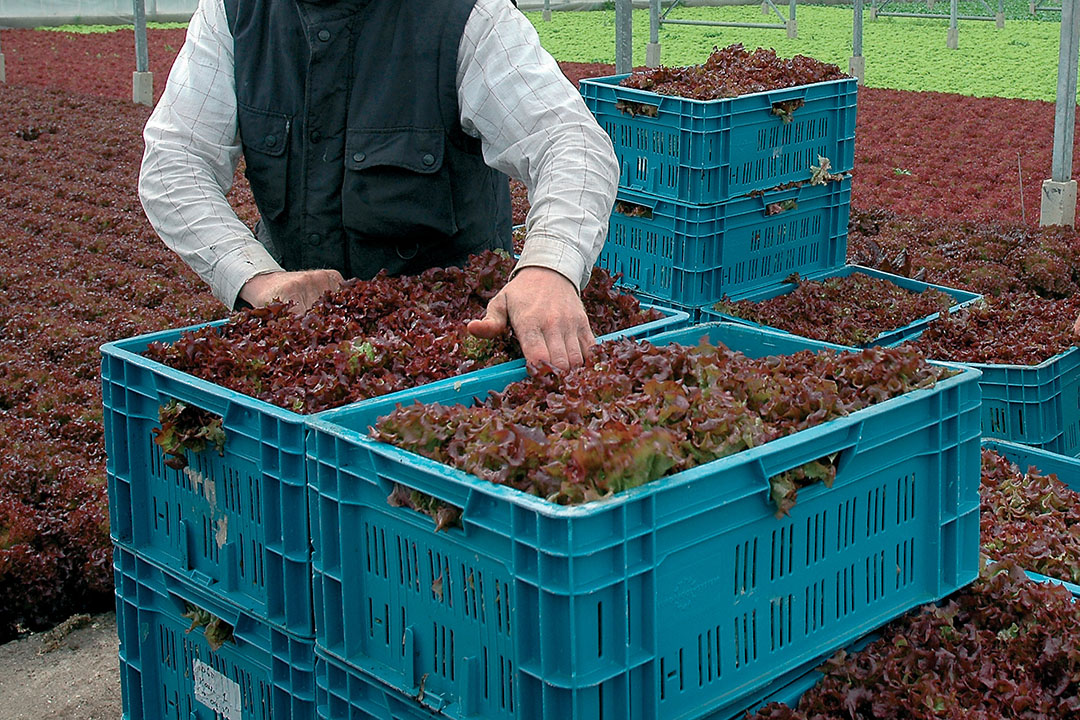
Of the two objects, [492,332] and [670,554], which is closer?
[670,554]

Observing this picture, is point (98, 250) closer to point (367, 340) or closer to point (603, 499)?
point (367, 340)

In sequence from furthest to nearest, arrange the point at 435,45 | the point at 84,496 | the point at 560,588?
the point at 84,496, the point at 435,45, the point at 560,588

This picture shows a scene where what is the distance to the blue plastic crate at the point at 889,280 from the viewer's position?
5273mm

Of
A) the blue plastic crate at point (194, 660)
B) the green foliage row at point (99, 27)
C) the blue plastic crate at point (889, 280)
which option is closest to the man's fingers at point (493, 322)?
the blue plastic crate at point (194, 660)

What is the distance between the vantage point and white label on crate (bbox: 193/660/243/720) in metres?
2.47

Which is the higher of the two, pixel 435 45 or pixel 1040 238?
pixel 435 45

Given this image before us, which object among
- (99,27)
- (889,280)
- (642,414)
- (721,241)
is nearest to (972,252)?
(889,280)

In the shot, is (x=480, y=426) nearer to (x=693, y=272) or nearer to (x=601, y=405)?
(x=601, y=405)

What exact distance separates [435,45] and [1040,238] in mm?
6247

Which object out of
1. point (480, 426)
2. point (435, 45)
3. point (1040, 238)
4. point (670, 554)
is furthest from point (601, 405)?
point (1040, 238)

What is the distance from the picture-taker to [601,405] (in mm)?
2146

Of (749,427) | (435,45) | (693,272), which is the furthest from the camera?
(693,272)

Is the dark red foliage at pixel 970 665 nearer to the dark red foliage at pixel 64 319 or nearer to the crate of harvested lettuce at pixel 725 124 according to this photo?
the crate of harvested lettuce at pixel 725 124

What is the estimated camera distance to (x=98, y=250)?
380 inches
